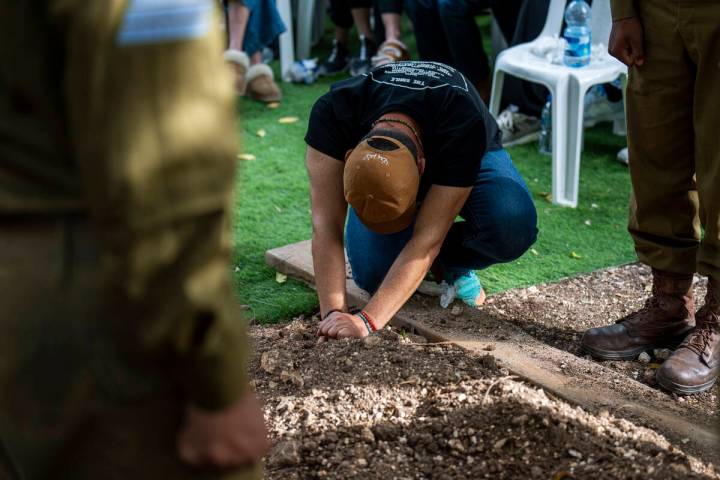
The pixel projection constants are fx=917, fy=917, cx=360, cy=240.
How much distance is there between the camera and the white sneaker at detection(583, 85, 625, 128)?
18.6ft

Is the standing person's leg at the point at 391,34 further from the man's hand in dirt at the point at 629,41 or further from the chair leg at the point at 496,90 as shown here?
the man's hand in dirt at the point at 629,41

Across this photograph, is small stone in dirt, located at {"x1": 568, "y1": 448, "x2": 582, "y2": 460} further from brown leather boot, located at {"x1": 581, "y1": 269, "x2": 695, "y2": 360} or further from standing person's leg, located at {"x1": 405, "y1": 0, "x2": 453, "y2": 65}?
standing person's leg, located at {"x1": 405, "y1": 0, "x2": 453, "y2": 65}

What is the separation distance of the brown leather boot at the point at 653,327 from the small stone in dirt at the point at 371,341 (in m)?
0.79

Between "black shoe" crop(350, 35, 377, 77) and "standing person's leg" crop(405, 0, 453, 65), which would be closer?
"standing person's leg" crop(405, 0, 453, 65)

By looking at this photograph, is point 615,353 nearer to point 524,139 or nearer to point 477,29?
point 524,139

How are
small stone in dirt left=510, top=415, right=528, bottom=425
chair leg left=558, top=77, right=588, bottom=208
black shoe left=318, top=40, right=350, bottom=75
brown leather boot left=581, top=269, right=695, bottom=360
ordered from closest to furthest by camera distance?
1. small stone in dirt left=510, top=415, right=528, bottom=425
2. brown leather boot left=581, top=269, right=695, bottom=360
3. chair leg left=558, top=77, right=588, bottom=208
4. black shoe left=318, top=40, right=350, bottom=75

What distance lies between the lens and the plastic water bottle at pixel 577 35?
477 cm

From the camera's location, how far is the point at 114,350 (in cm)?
112

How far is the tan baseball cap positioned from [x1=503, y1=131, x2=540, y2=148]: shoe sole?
9.01 feet

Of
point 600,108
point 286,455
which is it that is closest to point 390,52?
point 600,108

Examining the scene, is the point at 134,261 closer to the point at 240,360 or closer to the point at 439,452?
the point at 240,360

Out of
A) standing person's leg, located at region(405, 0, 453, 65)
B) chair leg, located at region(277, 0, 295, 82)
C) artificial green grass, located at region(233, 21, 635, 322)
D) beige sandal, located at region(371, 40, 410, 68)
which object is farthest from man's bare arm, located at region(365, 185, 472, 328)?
chair leg, located at region(277, 0, 295, 82)

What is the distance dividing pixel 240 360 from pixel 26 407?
275 mm

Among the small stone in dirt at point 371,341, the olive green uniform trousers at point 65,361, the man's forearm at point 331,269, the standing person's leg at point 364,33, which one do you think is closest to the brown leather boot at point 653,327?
the small stone in dirt at point 371,341
